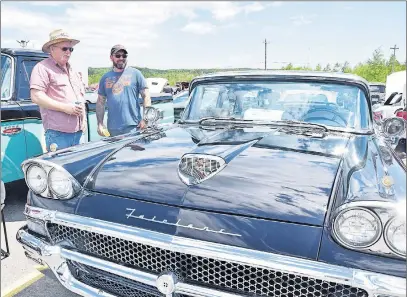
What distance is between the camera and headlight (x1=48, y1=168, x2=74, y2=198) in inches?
95.0

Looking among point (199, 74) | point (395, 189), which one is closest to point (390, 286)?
point (395, 189)

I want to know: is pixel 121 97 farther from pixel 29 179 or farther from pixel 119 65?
pixel 29 179

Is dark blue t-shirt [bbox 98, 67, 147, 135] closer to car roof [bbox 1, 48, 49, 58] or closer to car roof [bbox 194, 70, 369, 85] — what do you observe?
car roof [bbox 1, 48, 49, 58]

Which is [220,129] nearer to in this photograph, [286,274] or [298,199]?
[298,199]

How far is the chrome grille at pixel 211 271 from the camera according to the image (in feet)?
6.05

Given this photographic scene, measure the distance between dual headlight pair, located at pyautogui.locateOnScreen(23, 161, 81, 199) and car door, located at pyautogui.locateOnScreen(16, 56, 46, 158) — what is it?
6.89ft

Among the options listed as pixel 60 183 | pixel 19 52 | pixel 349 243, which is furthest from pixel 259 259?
pixel 19 52

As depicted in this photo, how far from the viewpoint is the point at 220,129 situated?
3.09 meters

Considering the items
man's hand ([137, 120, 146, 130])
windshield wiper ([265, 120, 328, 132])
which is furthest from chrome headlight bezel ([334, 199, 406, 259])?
man's hand ([137, 120, 146, 130])

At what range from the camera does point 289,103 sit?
128 inches

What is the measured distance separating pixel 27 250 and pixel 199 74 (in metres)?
2.28

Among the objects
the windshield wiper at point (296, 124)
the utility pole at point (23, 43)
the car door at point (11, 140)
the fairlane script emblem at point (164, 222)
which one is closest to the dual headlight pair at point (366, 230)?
the fairlane script emblem at point (164, 222)

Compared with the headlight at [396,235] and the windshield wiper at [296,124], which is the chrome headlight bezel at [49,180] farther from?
the headlight at [396,235]

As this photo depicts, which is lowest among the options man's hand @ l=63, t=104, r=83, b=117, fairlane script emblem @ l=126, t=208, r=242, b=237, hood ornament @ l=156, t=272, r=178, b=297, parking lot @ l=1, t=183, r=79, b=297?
parking lot @ l=1, t=183, r=79, b=297
